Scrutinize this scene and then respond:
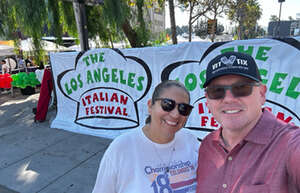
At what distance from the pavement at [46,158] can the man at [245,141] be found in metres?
2.49

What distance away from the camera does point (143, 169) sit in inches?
58.9

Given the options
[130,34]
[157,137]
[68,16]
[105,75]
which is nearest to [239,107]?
[157,137]

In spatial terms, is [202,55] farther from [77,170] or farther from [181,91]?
[77,170]

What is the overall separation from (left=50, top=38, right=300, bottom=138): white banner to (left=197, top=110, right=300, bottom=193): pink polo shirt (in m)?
2.26

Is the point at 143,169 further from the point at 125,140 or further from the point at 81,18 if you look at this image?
the point at 81,18

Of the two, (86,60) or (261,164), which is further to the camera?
(86,60)

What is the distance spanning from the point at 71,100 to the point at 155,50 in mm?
2876

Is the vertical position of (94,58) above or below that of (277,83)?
above

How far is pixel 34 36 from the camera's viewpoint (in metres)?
6.98

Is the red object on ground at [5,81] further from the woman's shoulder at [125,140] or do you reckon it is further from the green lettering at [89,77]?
the woman's shoulder at [125,140]

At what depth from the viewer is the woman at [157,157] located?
1.49 meters

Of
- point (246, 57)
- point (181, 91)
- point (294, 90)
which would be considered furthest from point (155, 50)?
point (246, 57)

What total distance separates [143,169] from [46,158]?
338cm

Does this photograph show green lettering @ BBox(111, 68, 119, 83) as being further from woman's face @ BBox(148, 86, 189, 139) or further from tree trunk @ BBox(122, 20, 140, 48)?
tree trunk @ BBox(122, 20, 140, 48)
